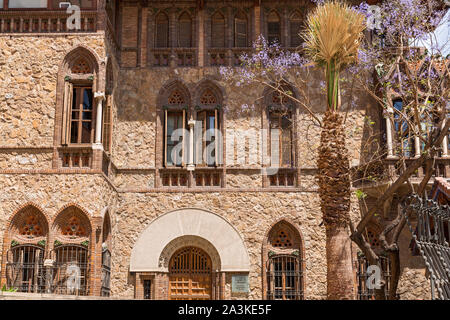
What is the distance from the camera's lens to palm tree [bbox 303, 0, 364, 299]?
33.9ft

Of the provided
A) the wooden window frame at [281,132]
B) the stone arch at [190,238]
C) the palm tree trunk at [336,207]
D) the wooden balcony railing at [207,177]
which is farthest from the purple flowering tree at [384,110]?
the stone arch at [190,238]

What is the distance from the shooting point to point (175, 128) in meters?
17.9

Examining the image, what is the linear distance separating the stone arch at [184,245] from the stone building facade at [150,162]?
0.04 metres

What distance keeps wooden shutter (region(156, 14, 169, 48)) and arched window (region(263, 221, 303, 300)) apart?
689 centimetres

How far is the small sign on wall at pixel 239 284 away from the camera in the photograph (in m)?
16.5

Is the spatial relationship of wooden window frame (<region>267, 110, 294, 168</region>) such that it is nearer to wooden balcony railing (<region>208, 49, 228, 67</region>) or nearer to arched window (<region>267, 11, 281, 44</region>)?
wooden balcony railing (<region>208, 49, 228, 67</region>)

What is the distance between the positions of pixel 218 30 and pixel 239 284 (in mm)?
8110

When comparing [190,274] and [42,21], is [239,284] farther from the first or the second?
[42,21]

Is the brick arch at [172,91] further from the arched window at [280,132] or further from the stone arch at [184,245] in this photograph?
the stone arch at [184,245]

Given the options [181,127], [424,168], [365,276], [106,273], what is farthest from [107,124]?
[424,168]

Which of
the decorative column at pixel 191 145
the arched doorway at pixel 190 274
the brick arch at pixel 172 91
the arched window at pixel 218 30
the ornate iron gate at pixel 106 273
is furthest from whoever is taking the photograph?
the arched window at pixel 218 30

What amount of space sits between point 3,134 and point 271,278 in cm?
854
